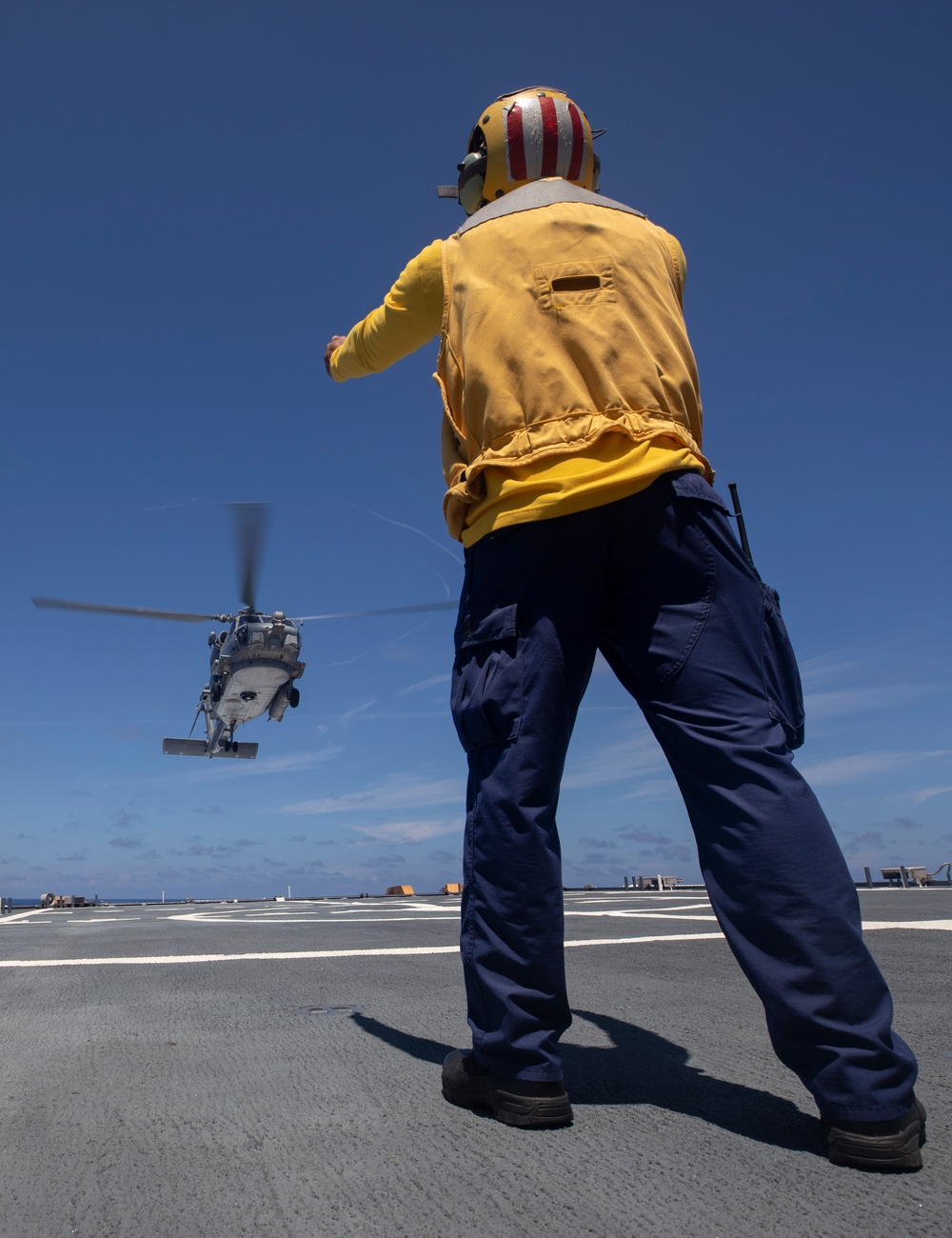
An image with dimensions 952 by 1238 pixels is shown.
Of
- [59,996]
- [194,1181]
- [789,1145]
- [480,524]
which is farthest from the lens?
[59,996]

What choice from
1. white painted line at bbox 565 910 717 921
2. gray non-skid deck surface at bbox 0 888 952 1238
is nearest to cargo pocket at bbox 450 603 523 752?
gray non-skid deck surface at bbox 0 888 952 1238

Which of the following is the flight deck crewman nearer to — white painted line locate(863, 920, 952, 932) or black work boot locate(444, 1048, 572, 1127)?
black work boot locate(444, 1048, 572, 1127)

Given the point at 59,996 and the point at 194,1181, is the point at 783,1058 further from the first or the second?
the point at 59,996

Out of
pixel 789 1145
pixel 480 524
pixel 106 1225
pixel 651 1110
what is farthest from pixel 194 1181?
pixel 480 524

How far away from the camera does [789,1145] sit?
1.26 metres

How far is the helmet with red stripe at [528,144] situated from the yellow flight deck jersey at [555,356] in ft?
0.71

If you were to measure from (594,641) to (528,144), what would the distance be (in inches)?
56.0

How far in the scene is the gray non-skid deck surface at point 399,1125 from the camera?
1.01 metres

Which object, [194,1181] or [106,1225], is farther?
[194,1181]

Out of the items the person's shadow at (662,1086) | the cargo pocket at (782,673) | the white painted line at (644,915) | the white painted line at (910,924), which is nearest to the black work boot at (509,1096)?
the person's shadow at (662,1086)

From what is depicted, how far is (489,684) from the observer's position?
165 centimetres

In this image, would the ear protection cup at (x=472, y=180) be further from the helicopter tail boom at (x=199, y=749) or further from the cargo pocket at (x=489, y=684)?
the helicopter tail boom at (x=199, y=749)

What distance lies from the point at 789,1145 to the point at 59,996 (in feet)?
7.84

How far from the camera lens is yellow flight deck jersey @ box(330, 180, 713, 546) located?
65.1 inches
